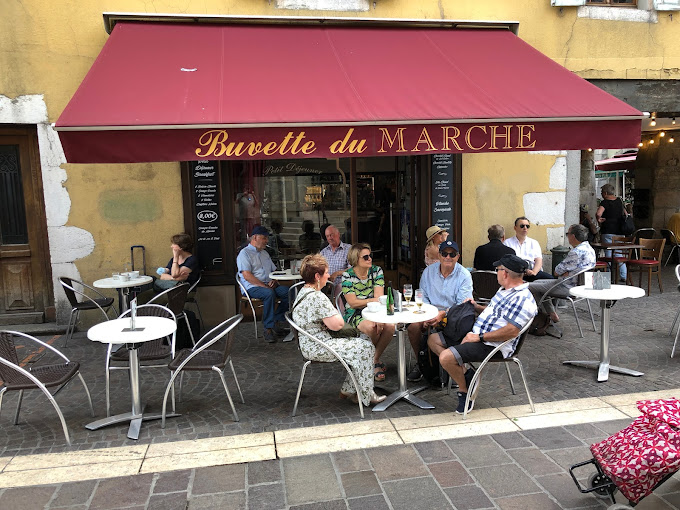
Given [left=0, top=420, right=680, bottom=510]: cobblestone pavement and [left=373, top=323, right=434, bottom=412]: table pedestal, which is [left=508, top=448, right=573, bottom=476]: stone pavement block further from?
[left=373, top=323, right=434, bottom=412]: table pedestal

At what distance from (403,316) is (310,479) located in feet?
4.83

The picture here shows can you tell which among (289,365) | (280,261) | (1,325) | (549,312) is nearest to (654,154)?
(549,312)

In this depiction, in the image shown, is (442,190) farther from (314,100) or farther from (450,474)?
(450,474)

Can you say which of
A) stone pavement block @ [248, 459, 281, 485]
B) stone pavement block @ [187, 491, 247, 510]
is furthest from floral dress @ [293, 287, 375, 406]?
stone pavement block @ [187, 491, 247, 510]

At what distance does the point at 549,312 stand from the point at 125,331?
4.47m

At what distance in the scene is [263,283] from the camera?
6688 millimetres

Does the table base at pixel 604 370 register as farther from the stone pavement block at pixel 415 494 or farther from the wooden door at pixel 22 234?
the wooden door at pixel 22 234

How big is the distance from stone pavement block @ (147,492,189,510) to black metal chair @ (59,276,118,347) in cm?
357

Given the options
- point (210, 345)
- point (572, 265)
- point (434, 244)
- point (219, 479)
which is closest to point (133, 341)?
point (210, 345)

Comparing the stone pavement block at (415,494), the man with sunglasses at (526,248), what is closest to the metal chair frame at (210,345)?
the stone pavement block at (415,494)

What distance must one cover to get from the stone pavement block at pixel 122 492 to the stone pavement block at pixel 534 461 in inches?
89.3

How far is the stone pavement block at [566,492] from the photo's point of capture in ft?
9.98

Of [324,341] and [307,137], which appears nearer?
[324,341]

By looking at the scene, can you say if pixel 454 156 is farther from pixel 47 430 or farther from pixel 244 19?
pixel 47 430
